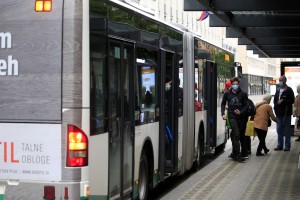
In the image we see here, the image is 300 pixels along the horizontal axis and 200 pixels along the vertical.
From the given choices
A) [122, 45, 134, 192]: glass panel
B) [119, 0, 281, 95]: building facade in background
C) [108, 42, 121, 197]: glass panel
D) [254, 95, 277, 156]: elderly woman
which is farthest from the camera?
[119, 0, 281, 95]: building facade in background

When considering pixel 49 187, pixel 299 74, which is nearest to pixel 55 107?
pixel 49 187

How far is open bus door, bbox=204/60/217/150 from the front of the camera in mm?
14294

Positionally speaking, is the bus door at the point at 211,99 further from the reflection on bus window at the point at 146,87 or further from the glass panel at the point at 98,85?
the glass panel at the point at 98,85

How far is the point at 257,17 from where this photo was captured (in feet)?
56.9

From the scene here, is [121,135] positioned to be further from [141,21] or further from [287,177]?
[287,177]

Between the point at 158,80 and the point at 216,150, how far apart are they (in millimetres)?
8280

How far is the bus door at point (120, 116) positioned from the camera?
700 centimetres

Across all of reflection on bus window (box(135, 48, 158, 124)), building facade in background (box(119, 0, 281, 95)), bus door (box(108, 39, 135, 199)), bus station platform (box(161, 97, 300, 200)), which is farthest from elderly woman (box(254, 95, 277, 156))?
bus door (box(108, 39, 135, 199))

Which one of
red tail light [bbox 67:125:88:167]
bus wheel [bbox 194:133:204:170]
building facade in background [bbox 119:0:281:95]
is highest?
building facade in background [bbox 119:0:281:95]

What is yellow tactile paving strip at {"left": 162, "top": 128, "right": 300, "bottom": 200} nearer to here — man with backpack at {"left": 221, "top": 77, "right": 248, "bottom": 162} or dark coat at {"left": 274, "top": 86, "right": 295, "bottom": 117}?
man with backpack at {"left": 221, "top": 77, "right": 248, "bottom": 162}

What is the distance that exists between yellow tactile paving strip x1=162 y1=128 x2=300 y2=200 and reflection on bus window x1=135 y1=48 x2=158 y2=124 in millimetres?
1391

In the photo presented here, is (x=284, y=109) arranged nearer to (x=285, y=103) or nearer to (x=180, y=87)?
(x=285, y=103)

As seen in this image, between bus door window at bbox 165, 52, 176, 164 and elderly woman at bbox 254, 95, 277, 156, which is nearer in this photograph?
bus door window at bbox 165, 52, 176, 164

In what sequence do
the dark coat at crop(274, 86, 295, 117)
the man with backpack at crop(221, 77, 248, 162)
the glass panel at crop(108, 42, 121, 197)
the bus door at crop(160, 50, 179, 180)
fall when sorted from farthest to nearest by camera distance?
1. the dark coat at crop(274, 86, 295, 117)
2. the man with backpack at crop(221, 77, 248, 162)
3. the bus door at crop(160, 50, 179, 180)
4. the glass panel at crop(108, 42, 121, 197)
